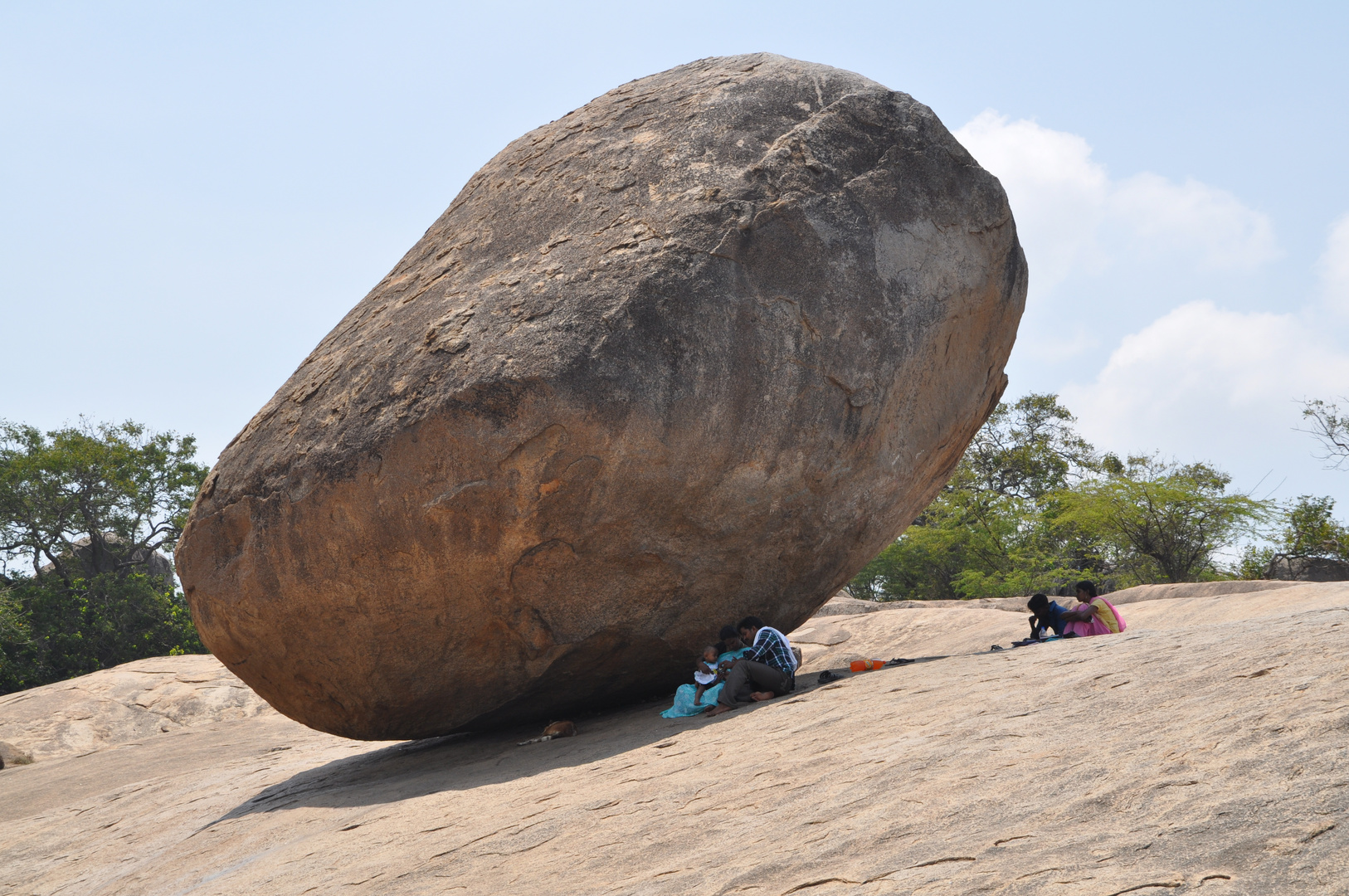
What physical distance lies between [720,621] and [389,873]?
3.04 meters

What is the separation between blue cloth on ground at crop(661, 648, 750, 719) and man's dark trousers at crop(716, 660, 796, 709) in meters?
0.06

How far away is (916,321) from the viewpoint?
640cm

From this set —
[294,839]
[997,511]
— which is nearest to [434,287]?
[294,839]

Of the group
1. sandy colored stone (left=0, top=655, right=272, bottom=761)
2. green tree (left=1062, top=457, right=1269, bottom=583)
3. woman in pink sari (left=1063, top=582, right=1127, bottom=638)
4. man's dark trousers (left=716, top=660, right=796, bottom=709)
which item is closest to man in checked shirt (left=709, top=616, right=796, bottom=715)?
man's dark trousers (left=716, top=660, right=796, bottom=709)

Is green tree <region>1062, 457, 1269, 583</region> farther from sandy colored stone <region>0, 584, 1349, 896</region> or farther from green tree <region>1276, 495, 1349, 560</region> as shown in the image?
sandy colored stone <region>0, 584, 1349, 896</region>

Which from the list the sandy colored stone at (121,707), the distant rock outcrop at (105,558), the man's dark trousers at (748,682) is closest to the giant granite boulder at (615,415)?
the man's dark trousers at (748,682)

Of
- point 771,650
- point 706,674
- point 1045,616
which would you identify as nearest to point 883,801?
point 771,650

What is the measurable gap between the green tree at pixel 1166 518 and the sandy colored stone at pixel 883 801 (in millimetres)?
13856

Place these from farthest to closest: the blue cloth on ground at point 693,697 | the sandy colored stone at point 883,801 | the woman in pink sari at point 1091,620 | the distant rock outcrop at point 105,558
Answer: the distant rock outcrop at point 105,558 < the woman in pink sari at point 1091,620 < the blue cloth on ground at point 693,697 < the sandy colored stone at point 883,801

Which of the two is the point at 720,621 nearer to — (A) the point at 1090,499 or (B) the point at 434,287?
(B) the point at 434,287

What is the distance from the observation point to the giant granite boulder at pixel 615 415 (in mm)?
5633

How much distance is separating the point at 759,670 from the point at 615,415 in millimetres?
1790

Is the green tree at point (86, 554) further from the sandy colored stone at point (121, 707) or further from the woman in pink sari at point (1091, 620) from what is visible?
the woman in pink sari at point (1091, 620)

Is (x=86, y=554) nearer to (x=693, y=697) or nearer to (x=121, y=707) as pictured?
(x=121, y=707)
